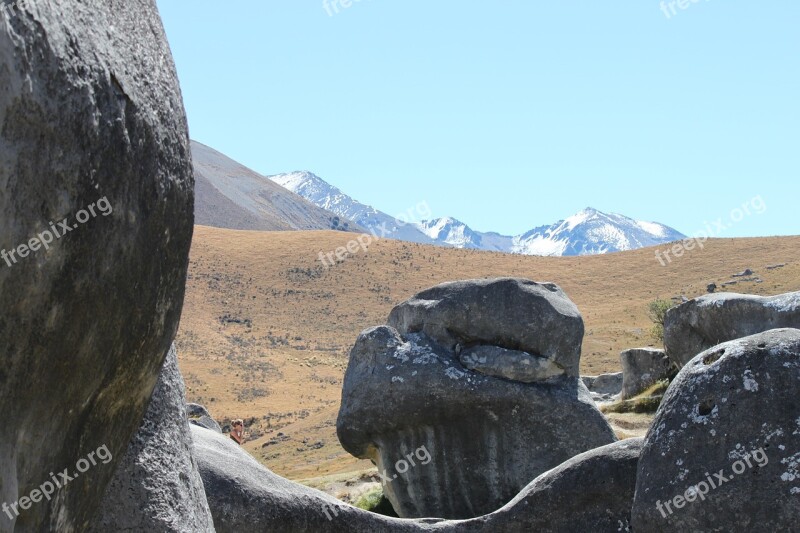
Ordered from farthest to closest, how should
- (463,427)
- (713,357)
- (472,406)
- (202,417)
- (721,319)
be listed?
(721,319) < (202,417) < (463,427) < (472,406) < (713,357)

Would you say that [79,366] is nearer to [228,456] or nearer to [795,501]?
[795,501]

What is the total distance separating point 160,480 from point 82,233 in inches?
90.3

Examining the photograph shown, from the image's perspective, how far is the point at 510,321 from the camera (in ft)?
51.2

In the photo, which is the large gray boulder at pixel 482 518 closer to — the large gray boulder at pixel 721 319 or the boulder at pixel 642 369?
the large gray boulder at pixel 721 319

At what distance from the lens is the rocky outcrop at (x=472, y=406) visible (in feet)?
50.2

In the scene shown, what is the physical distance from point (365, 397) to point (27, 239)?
12.7 meters

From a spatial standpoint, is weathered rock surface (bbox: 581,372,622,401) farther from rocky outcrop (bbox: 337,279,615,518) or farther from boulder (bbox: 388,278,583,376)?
rocky outcrop (bbox: 337,279,615,518)

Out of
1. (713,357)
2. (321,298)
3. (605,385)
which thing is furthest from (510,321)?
(321,298)

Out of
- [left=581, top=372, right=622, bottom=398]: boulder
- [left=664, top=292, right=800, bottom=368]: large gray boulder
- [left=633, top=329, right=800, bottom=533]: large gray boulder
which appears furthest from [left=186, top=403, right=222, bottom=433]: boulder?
[left=581, top=372, right=622, bottom=398]: boulder

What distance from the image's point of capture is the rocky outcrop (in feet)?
50.2

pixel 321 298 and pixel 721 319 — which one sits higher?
pixel 321 298

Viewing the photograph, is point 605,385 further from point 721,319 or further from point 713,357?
point 713,357

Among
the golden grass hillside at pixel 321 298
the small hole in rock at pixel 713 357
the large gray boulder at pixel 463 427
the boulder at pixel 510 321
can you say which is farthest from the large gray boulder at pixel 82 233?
the golden grass hillside at pixel 321 298

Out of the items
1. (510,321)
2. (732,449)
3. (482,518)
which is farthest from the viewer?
(510,321)
